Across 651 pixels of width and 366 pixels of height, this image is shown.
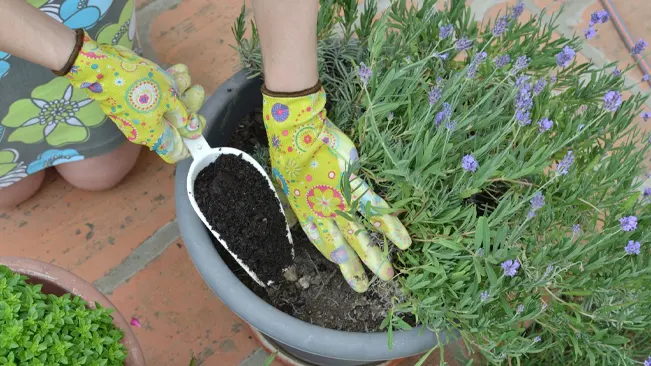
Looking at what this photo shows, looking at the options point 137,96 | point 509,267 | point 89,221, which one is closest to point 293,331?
point 509,267

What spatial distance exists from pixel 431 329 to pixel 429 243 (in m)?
0.11

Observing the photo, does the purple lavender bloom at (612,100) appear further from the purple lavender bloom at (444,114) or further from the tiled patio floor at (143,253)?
the tiled patio floor at (143,253)

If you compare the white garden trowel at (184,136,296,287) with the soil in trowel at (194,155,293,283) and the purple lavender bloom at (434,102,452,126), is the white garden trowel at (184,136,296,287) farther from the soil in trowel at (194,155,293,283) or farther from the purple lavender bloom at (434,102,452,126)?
the purple lavender bloom at (434,102,452,126)

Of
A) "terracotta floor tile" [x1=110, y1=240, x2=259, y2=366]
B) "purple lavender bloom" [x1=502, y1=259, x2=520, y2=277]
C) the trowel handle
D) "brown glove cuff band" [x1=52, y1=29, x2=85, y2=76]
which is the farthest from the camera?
"terracotta floor tile" [x1=110, y1=240, x2=259, y2=366]

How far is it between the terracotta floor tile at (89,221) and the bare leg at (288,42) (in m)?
0.55

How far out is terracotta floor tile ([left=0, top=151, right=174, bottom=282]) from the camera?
118 cm

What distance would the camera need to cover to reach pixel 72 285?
789mm

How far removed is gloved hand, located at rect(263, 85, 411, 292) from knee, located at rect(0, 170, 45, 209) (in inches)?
23.5

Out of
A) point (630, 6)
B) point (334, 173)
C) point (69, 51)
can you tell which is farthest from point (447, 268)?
point (630, 6)

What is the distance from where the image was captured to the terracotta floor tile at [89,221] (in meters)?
1.18

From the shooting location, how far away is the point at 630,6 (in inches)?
61.8

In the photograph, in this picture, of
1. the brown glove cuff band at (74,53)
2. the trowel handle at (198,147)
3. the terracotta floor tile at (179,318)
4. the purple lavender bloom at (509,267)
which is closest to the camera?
the purple lavender bloom at (509,267)

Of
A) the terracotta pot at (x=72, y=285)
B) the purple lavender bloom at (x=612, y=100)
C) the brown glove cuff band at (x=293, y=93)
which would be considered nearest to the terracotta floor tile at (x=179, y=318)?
the terracotta pot at (x=72, y=285)

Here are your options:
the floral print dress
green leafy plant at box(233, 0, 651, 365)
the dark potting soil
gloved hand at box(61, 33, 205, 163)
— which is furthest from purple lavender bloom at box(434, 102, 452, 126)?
the floral print dress
